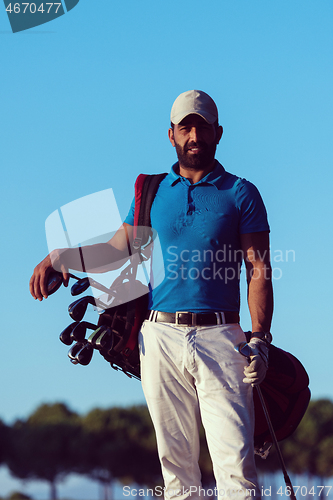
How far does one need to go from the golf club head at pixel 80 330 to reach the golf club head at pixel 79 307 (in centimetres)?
5

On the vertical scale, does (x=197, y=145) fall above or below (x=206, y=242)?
above

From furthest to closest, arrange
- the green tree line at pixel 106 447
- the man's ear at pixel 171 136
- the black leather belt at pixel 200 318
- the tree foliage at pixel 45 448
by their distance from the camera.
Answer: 1. the tree foliage at pixel 45 448
2. the green tree line at pixel 106 447
3. the man's ear at pixel 171 136
4. the black leather belt at pixel 200 318

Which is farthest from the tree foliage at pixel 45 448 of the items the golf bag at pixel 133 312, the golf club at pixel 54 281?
the golf club at pixel 54 281

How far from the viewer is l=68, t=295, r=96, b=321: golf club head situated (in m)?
3.79

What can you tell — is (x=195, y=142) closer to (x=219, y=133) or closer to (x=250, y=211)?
(x=219, y=133)

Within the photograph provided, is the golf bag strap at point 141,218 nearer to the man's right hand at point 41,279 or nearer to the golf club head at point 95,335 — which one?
the golf club head at point 95,335

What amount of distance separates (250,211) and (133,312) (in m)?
1.04

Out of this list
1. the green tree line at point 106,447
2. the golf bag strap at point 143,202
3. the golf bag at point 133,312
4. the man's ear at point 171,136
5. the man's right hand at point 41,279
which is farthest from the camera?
the green tree line at point 106,447

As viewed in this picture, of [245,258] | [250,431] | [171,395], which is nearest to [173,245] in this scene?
[245,258]

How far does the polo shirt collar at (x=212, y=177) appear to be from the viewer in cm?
383

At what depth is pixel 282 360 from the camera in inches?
155

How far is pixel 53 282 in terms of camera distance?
12.1ft

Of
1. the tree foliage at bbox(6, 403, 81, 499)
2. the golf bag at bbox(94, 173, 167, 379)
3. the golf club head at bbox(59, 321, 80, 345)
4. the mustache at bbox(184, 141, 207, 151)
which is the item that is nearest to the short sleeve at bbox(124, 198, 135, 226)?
the golf bag at bbox(94, 173, 167, 379)

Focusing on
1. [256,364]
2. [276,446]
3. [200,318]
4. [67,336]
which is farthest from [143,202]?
[276,446]
